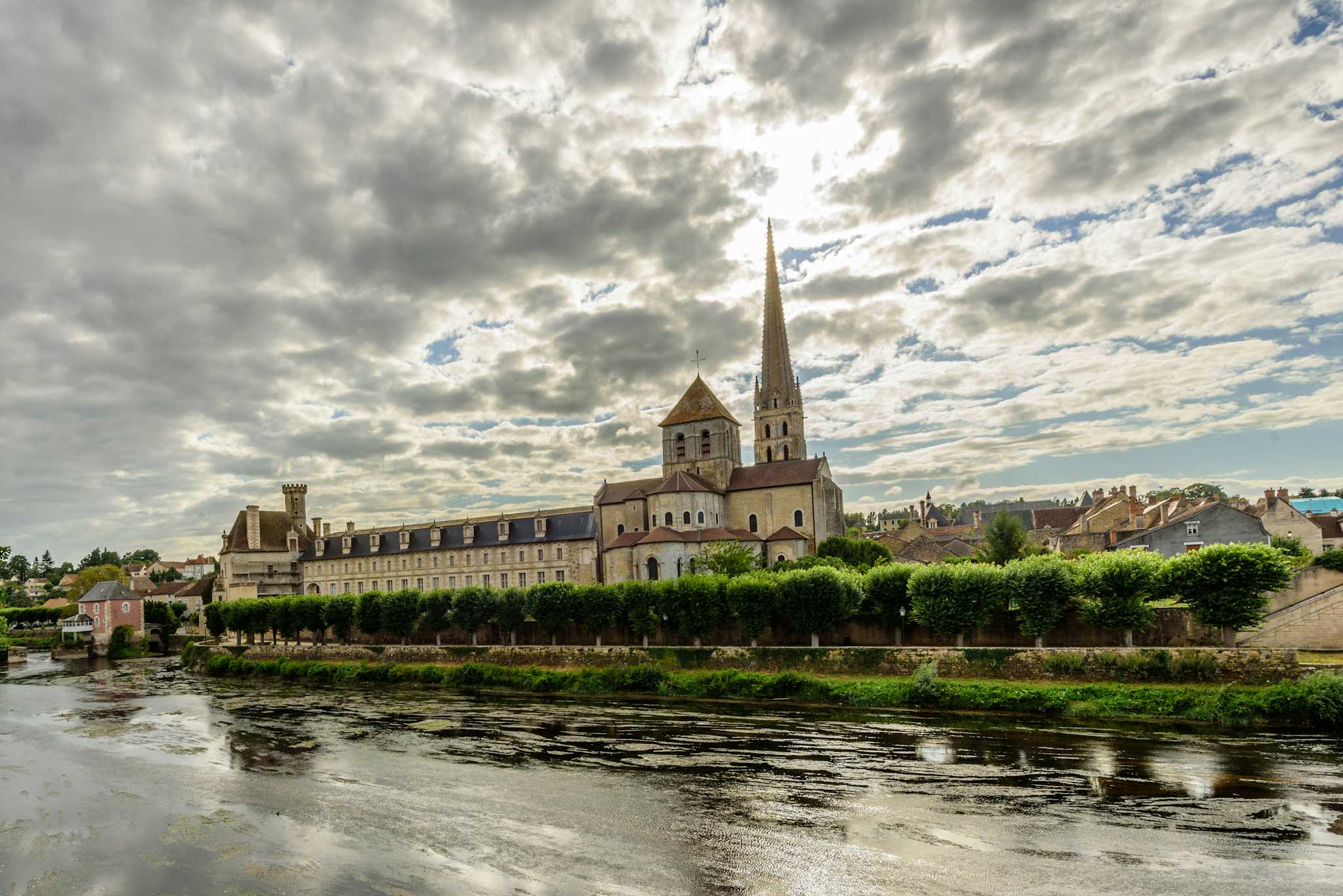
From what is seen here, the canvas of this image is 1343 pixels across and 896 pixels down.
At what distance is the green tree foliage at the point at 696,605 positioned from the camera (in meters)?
34.1

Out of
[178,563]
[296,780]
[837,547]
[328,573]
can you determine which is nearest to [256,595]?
[328,573]

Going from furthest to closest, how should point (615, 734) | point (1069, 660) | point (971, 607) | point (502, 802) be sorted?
point (971, 607) → point (1069, 660) → point (615, 734) → point (502, 802)

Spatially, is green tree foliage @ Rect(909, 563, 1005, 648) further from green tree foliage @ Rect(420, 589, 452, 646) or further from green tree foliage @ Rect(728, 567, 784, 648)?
green tree foliage @ Rect(420, 589, 452, 646)

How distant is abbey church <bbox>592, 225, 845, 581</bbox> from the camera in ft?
163

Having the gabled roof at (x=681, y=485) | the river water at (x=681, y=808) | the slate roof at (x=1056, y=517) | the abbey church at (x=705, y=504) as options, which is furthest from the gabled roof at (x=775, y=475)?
the slate roof at (x=1056, y=517)

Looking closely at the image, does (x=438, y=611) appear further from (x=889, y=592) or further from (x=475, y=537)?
(x=889, y=592)

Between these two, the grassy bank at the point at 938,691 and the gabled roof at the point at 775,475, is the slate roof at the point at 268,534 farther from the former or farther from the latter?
the gabled roof at the point at 775,475

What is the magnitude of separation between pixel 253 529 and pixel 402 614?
34.3 m

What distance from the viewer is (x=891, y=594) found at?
106 ft

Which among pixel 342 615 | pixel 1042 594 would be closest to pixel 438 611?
pixel 342 615

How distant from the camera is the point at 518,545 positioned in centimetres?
6009

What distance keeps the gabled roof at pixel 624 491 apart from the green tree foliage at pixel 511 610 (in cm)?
1730

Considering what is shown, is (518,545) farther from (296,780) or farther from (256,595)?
(296,780)

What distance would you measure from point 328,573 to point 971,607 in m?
58.5
